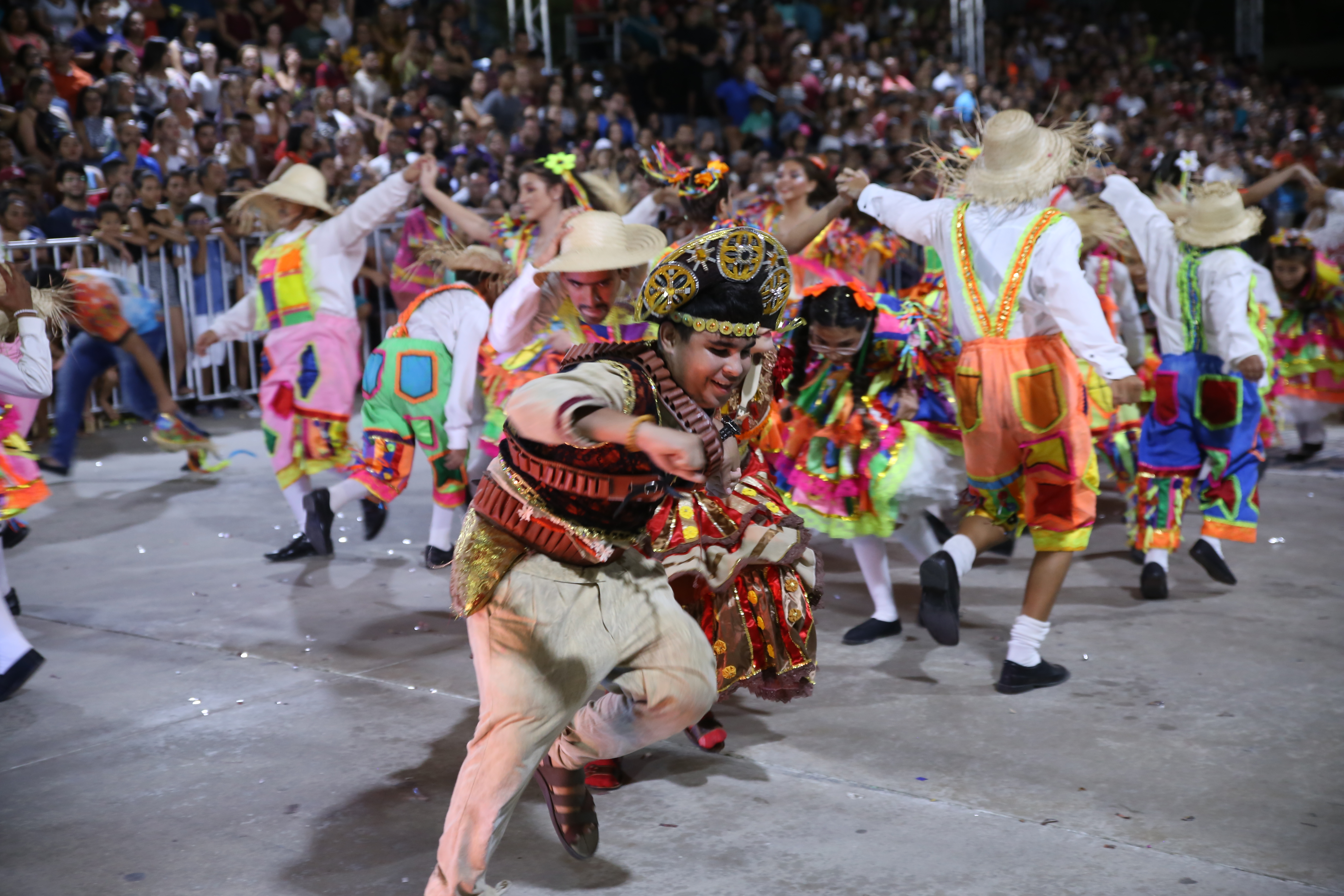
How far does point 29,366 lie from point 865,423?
8.87 feet

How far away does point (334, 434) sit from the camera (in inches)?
248

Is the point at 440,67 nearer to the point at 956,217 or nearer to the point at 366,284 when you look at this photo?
the point at 366,284

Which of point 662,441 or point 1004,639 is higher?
point 662,441

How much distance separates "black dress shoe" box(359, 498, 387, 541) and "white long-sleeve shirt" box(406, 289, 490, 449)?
2.84 ft

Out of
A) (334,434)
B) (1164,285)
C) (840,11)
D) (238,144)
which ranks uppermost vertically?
(840,11)

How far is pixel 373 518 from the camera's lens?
6.54m

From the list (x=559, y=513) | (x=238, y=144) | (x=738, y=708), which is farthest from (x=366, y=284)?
(x=559, y=513)

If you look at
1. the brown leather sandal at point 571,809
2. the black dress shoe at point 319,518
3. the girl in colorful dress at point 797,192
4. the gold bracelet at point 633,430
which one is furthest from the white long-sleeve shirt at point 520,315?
the gold bracelet at point 633,430

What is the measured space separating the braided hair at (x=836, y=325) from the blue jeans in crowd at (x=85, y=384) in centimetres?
427

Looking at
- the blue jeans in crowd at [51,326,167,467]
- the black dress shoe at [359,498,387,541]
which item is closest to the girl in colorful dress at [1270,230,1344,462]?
the black dress shoe at [359,498,387,541]

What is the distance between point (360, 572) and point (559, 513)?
342cm

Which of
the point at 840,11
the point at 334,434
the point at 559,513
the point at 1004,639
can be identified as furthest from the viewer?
the point at 840,11

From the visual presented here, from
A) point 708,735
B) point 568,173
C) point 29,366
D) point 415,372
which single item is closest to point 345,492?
point 415,372

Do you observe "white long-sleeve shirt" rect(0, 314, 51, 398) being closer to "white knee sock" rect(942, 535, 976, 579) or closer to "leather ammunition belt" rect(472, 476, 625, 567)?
"leather ammunition belt" rect(472, 476, 625, 567)
